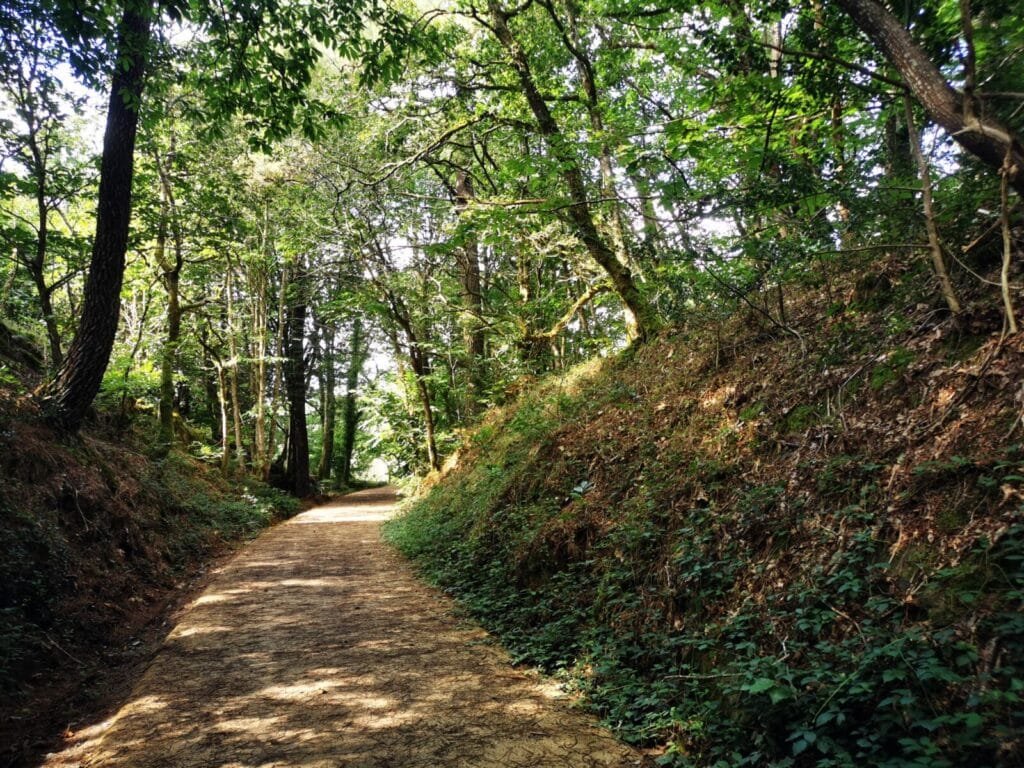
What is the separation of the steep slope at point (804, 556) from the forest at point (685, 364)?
0.02m

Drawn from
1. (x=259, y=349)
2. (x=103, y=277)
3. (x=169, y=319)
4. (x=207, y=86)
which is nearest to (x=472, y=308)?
(x=259, y=349)

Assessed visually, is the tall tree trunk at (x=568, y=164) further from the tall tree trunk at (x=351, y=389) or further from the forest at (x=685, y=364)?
the tall tree trunk at (x=351, y=389)

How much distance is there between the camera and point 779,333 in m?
6.68

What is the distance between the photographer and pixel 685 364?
789 cm

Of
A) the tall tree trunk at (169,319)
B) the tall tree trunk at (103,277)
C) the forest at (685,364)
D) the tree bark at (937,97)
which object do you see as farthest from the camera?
the tall tree trunk at (169,319)

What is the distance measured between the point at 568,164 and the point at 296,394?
703 inches

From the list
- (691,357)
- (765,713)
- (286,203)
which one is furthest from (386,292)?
(765,713)

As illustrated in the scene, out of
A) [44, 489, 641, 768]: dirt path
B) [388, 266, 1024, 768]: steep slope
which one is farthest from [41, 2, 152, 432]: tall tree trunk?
[388, 266, 1024, 768]: steep slope

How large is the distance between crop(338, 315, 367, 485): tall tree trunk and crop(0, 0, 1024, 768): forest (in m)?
12.8

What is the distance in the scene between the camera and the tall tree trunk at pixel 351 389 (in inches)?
1043

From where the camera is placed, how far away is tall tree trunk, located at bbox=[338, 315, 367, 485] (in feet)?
86.9

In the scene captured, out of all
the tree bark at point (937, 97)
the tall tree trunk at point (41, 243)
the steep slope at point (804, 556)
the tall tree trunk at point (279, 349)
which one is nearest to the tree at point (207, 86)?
the tall tree trunk at point (41, 243)

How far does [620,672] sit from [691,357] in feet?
16.1

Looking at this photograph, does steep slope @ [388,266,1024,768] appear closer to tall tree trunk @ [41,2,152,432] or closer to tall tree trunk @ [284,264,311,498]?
tall tree trunk @ [41,2,152,432]
